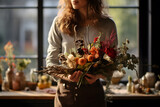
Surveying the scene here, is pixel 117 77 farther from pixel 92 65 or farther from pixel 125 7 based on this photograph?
pixel 92 65

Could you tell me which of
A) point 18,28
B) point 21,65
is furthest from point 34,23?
point 21,65

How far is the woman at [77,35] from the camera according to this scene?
205 centimetres

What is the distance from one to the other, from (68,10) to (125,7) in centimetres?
173

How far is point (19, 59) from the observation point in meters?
3.71

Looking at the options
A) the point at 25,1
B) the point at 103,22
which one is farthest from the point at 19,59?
the point at 103,22

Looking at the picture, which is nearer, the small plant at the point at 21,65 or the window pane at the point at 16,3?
the small plant at the point at 21,65

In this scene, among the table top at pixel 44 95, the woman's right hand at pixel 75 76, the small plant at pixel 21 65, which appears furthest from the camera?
the small plant at pixel 21 65

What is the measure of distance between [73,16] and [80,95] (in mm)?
636

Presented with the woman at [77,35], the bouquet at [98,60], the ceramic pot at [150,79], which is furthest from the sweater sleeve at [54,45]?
the ceramic pot at [150,79]

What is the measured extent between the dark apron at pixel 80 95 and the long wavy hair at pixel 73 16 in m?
0.43

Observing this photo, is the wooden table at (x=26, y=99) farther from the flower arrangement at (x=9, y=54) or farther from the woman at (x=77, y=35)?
the woman at (x=77, y=35)

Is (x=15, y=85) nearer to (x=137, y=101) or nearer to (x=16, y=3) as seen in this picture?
(x=16, y=3)

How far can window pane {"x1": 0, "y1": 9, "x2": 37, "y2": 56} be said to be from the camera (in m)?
3.76

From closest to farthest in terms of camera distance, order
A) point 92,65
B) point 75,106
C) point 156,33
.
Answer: point 92,65 < point 75,106 < point 156,33
